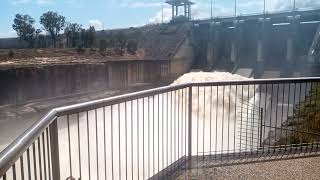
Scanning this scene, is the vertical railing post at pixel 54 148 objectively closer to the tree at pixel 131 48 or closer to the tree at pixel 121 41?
the tree at pixel 121 41

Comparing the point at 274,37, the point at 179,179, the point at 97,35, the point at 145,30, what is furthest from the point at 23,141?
the point at 97,35

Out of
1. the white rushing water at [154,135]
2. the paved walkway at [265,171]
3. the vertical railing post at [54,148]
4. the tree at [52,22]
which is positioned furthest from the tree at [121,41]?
the vertical railing post at [54,148]

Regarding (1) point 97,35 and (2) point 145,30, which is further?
(1) point 97,35

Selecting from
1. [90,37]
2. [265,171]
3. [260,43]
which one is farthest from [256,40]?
[265,171]

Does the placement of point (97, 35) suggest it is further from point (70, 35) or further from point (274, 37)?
point (274, 37)

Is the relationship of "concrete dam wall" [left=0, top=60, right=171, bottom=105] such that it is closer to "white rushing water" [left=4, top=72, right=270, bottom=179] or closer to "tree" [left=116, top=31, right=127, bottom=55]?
"tree" [left=116, top=31, right=127, bottom=55]

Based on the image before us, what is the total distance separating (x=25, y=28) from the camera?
179 feet

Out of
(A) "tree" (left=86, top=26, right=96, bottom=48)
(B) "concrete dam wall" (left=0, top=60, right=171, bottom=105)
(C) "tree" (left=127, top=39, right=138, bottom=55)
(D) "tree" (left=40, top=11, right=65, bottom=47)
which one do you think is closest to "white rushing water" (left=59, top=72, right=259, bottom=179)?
(B) "concrete dam wall" (left=0, top=60, right=171, bottom=105)

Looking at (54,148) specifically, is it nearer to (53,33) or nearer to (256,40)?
(256,40)

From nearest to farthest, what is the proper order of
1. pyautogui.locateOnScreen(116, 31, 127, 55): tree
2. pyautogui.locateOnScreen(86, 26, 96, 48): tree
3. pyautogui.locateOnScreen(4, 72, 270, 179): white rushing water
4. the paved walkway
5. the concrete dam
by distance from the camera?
pyautogui.locateOnScreen(4, 72, 270, 179): white rushing water
the paved walkway
the concrete dam
pyautogui.locateOnScreen(116, 31, 127, 55): tree
pyautogui.locateOnScreen(86, 26, 96, 48): tree

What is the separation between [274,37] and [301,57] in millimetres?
6485

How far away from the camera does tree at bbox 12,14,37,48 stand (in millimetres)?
54562

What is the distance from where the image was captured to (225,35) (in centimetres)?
4622

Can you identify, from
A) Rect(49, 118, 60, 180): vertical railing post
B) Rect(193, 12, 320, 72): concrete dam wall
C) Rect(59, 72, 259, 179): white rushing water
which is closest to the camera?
Rect(49, 118, 60, 180): vertical railing post
